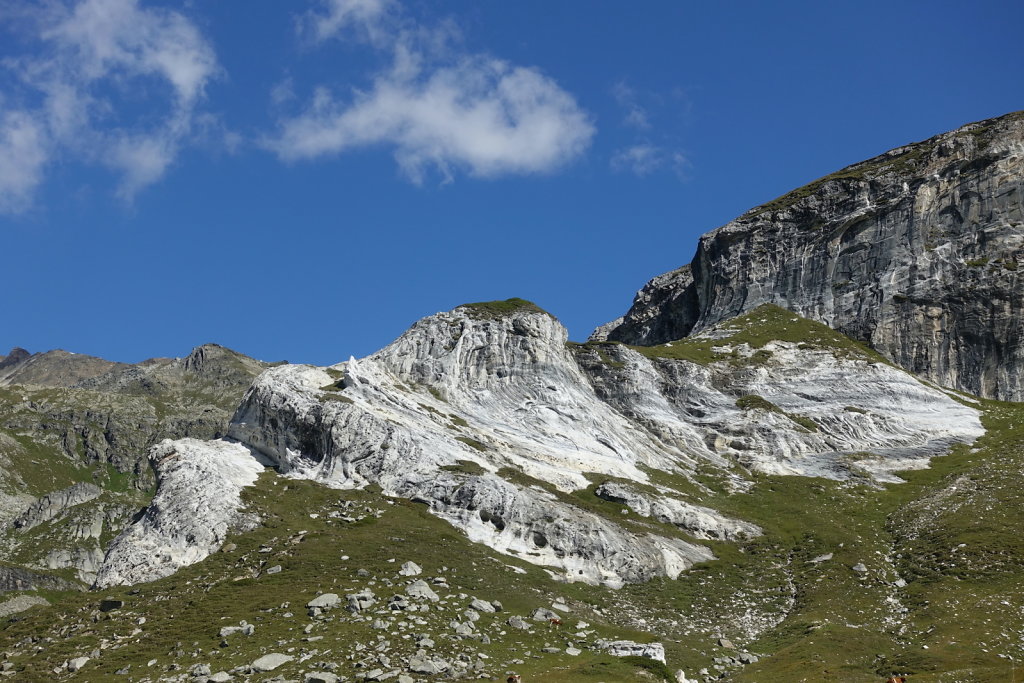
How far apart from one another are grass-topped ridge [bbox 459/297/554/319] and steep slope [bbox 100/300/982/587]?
1.12 ft

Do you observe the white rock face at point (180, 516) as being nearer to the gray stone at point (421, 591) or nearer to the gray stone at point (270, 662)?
the gray stone at point (421, 591)

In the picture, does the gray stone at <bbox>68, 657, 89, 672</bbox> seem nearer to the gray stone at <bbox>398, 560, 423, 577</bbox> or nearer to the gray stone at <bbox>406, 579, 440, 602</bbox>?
the gray stone at <bbox>406, 579, 440, 602</bbox>

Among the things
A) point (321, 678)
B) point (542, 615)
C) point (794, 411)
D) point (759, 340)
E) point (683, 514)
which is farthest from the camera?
point (759, 340)

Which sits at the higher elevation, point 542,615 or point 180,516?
point 180,516

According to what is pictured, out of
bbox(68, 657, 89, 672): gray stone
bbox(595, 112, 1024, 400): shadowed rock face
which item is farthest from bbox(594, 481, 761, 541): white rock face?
bbox(595, 112, 1024, 400): shadowed rock face

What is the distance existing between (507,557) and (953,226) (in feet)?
365

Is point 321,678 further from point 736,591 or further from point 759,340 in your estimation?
point 759,340

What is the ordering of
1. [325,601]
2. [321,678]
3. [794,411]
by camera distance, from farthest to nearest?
[794,411], [325,601], [321,678]

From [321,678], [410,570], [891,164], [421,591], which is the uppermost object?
[891,164]

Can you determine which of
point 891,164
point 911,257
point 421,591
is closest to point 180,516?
point 421,591

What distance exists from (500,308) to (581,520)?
5086cm

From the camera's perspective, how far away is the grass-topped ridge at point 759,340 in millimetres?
133000

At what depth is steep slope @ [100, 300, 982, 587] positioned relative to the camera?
3031 inches

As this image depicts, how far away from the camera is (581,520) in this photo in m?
76.9
